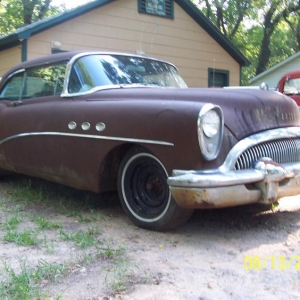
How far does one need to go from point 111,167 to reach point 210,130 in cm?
113

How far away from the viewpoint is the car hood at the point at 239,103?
362 centimetres

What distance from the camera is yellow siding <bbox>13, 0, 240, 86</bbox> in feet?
35.0

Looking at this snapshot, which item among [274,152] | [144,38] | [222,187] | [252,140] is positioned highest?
[144,38]

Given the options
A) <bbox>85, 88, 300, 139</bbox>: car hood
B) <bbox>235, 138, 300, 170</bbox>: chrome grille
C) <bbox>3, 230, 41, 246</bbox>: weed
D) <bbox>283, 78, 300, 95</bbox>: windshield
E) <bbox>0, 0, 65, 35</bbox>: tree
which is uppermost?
<bbox>0, 0, 65, 35</bbox>: tree

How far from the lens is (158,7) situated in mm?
13008

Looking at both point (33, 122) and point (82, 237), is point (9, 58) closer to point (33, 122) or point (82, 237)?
point (33, 122)

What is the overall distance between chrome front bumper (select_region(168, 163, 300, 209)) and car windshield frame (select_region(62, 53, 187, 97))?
1503mm

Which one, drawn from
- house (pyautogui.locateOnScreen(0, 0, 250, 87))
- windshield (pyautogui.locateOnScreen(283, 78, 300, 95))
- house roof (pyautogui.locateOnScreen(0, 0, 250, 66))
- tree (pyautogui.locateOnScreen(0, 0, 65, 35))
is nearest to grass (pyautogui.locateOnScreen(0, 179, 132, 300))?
house roof (pyautogui.locateOnScreen(0, 0, 250, 66))

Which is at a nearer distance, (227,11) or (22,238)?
(22,238)

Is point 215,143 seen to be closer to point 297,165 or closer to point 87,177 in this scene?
point 297,165

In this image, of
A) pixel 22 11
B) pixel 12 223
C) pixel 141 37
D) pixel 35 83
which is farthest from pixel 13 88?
pixel 22 11

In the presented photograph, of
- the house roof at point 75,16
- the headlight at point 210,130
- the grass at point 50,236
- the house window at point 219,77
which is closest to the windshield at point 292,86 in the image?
the house window at point 219,77

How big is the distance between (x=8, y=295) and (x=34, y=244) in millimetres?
952

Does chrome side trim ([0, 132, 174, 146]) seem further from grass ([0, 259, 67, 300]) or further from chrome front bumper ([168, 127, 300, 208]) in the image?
grass ([0, 259, 67, 300])
